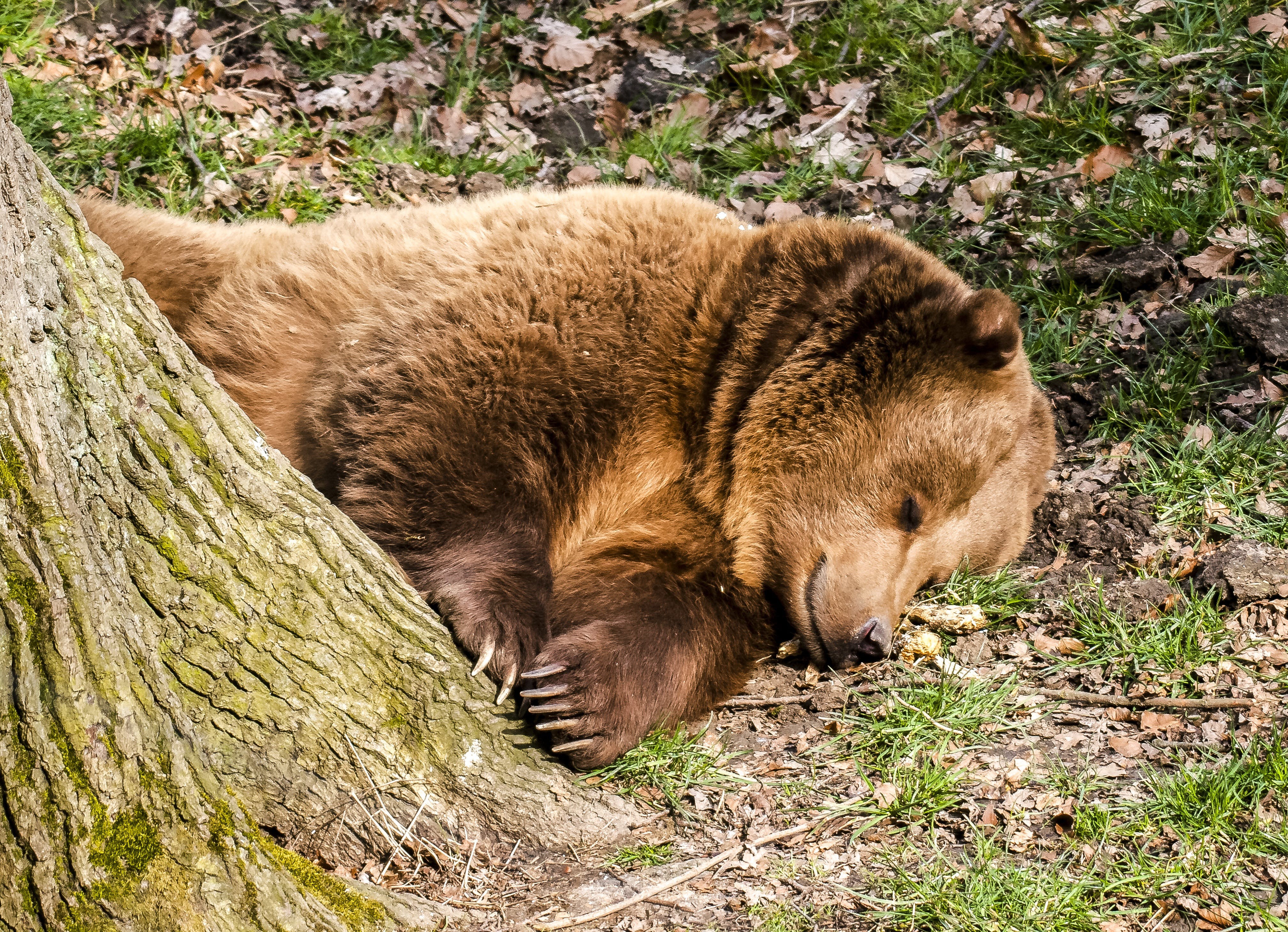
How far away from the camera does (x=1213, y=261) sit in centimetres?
484

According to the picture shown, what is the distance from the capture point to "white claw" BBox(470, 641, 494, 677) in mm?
3100

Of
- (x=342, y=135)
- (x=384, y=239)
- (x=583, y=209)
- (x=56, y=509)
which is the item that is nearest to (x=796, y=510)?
(x=583, y=209)

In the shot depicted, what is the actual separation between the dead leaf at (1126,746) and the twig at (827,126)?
13.2ft

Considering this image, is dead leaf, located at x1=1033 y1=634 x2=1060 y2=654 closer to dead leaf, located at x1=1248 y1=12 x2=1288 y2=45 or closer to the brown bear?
the brown bear

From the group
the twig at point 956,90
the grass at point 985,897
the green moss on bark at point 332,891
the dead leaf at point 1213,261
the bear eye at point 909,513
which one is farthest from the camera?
the twig at point 956,90

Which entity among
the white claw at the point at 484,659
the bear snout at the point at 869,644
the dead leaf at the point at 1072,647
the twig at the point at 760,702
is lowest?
the twig at the point at 760,702

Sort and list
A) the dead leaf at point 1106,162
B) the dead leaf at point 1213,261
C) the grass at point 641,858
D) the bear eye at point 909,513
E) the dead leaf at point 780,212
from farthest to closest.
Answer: the dead leaf at point 780,212
the dead leaf at point 1106,162
the dead leaf at point 1213,261
the bear eye at point 909,513
the grass at point 641,858

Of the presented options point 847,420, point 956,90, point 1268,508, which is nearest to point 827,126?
point 956,90

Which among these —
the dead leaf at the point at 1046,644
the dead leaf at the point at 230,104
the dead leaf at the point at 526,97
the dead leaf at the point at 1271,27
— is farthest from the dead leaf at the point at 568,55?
the dead leaf at the point at 1046,644

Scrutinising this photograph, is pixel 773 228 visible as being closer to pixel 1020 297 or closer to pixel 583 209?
pixel 583 209

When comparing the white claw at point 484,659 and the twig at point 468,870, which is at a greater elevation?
the white claw at point 484,659

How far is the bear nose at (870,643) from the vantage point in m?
3.63

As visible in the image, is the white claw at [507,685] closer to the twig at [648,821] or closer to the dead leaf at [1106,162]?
the twig at [648,821]

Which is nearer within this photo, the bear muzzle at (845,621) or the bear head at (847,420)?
the bear muzzle at (845,621)
